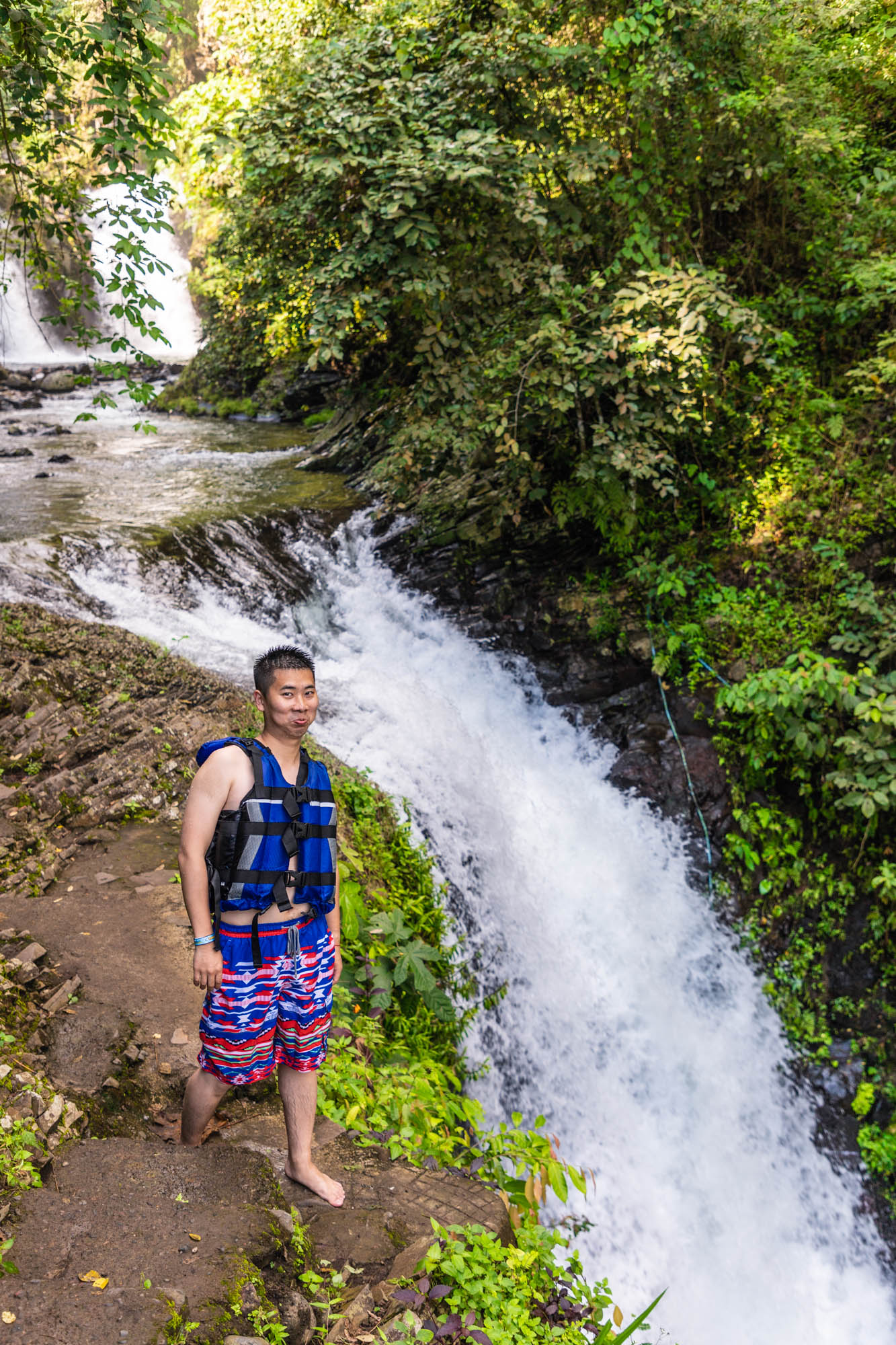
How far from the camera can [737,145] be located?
24.9 feet

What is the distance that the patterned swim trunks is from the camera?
248 cm

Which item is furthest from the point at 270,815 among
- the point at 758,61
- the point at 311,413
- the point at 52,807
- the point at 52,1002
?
the point at 311,413

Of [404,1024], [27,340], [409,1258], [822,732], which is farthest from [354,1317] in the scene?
[27,340]

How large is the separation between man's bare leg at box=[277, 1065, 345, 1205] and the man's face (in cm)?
120

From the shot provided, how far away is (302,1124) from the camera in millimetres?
2688

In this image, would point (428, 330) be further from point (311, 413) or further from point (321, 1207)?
point (311, 413)

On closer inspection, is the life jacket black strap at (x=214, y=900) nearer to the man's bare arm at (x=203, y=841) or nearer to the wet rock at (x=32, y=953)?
the man's bare arm at (x=203, y=841)

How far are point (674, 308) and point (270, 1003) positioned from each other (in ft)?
21.0

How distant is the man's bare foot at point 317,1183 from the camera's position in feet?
8.82

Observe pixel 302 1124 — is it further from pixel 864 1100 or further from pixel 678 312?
pixel 678 312

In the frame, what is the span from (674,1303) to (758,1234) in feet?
2.81

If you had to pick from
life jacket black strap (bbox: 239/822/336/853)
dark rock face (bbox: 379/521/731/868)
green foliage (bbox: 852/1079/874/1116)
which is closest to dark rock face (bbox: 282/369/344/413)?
dark rock face (bbox: 379/521/731/868)

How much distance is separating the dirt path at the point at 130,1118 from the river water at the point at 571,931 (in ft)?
6.27

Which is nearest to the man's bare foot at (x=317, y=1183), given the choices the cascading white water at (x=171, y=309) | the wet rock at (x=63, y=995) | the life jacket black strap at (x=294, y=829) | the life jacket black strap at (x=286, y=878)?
the life jacket black strap at (x=286, y=878)
